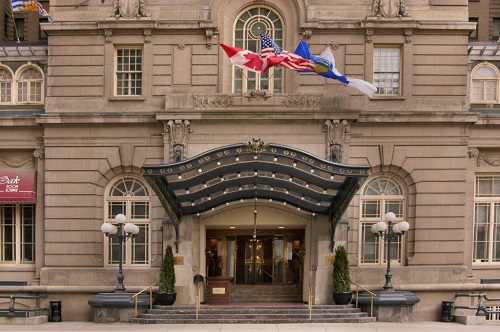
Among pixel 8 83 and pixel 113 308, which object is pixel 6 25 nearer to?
pixel 8 83

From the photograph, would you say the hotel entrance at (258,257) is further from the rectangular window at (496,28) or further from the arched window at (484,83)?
the rectangular window at (496,28)

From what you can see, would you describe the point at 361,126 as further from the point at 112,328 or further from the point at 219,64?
the point at 112,328

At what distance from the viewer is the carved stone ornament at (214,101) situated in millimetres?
29766

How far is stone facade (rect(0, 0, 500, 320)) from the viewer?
29781mm

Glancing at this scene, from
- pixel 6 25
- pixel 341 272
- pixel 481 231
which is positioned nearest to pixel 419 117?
pixel 481 231

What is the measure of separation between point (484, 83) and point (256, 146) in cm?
1177

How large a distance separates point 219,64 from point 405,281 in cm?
1177

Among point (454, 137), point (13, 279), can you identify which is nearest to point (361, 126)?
point (454, 137)

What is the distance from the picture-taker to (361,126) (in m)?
30.1

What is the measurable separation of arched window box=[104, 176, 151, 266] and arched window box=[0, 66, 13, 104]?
6151 mm

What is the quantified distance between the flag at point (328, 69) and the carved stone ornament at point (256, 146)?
13.3ft

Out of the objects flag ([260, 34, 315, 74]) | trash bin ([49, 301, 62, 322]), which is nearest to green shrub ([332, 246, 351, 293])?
flag ([260, 34, 315, 74])

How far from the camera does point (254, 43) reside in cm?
3106

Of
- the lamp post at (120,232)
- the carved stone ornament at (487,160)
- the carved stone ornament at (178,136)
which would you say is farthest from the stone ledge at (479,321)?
the lamp post at (120,232)
